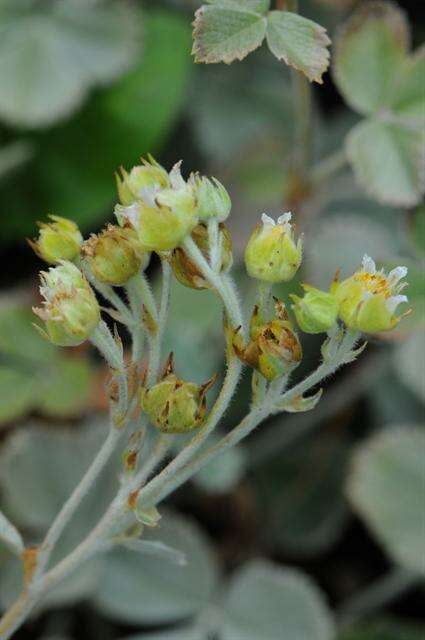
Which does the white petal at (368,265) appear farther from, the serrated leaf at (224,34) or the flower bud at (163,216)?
the serrated leaf at (224,34)

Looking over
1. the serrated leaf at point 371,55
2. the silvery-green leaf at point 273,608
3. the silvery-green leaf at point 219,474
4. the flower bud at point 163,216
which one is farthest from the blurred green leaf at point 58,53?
the flower bud at point 163,216

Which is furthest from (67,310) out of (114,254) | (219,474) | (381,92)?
(381,92)

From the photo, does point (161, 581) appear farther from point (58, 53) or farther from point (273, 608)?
point (58, 53)

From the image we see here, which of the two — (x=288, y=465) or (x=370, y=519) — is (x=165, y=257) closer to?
(x=370, y=519)

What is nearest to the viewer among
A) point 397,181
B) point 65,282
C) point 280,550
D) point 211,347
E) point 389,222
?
point 65,282

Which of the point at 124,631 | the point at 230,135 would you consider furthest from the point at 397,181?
the point at 124,631

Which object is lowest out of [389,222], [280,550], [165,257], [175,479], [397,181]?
[280,550]
